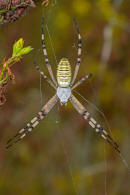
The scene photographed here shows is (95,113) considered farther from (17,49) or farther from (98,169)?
(17,49)

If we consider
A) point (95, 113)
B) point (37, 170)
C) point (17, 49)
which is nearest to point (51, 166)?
point (37, 170)

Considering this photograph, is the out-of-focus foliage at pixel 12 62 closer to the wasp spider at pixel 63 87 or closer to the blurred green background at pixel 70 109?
the wasp spider at pixel 63 87

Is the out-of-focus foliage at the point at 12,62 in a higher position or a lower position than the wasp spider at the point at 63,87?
lower

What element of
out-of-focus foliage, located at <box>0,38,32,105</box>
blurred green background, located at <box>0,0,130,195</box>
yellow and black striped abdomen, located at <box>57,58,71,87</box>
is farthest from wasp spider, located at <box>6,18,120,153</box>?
out-of-focus foliage, located at <box>0,38,32,105</box>

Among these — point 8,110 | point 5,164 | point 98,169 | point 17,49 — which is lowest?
point 98,169

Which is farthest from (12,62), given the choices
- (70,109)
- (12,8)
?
(70,109)

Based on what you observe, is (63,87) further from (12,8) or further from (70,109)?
(70,109)

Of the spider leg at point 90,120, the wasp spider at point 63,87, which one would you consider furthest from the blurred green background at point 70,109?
the wasp spider at point 63,87

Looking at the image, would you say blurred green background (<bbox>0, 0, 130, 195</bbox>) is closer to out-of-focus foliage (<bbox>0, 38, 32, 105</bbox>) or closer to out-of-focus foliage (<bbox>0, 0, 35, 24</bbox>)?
out-of-focus foliage (<bbox>0, 0, 35, 24</bbox>)
